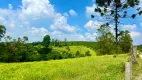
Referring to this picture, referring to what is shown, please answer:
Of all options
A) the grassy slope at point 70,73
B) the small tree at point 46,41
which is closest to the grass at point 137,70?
the grassy slope at point 70,73

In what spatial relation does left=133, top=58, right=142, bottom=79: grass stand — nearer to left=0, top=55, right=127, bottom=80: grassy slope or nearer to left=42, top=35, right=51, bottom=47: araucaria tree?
left=0, top=55, right=127, bottom=80: grassy slope

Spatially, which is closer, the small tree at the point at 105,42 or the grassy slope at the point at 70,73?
the grassy slope at the point at 70,73

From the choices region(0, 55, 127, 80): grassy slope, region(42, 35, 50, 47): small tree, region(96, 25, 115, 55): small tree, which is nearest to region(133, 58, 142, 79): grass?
region(0, 55, 127, 80): grassy slope

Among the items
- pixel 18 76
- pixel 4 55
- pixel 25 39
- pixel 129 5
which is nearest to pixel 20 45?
pixel 25 39

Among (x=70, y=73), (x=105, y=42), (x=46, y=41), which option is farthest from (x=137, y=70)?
(x=46, y=41)

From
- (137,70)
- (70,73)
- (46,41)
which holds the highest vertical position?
(46,41)

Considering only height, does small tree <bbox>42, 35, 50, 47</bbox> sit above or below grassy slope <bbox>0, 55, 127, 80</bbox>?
above

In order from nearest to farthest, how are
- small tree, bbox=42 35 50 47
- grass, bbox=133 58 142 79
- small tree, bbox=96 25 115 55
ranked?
grass, bbox=133 58 142 79, small tree, bbox=96 25 115 55, small tree, bbox=42 35 50 47

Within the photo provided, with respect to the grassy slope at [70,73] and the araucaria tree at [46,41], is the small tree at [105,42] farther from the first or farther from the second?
the araucaria tree at [46,41]

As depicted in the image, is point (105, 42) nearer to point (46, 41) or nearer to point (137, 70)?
point (137, 70)

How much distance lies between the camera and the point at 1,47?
7669cm

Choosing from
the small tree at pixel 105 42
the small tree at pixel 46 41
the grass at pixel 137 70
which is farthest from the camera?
the small tree at pixel 46 41

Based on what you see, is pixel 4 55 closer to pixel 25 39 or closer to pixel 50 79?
pixel 25 39

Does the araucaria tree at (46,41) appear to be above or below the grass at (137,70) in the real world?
above
